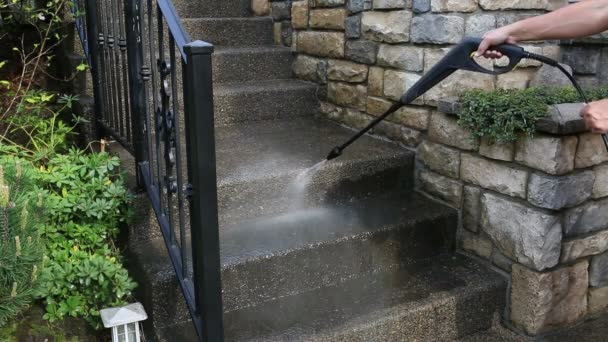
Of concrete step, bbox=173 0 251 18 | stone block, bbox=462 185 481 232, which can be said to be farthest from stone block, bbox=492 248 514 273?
concrete step, bbox=173 0 251 18

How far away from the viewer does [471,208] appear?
2.74 m

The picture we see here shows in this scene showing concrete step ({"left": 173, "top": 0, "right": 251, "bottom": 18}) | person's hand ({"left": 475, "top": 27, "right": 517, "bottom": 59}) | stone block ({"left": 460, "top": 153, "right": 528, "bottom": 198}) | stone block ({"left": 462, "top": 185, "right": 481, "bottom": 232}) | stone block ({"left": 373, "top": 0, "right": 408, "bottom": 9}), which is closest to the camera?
person's hand ({"left": 475, "top": 27, "right": 517, "bottom": 59})

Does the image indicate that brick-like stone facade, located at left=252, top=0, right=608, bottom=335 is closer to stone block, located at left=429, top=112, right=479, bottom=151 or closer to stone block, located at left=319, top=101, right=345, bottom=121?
stone block, located at left=429, top=112, right=479, bottom=151

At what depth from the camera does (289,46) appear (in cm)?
396

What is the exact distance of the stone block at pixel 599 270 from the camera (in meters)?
2.66

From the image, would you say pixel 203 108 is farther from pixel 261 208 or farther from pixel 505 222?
pixel 505 222

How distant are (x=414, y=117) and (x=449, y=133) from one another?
10.3 inches

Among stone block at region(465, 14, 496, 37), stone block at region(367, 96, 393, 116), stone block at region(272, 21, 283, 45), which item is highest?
stone block at region(465, 14, 496, 37)

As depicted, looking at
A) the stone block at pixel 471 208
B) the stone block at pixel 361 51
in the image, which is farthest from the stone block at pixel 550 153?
the stone block at pixel 361 51

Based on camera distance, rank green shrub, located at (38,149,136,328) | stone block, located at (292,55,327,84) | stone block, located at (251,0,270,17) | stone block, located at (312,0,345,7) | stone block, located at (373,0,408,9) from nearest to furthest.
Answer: green shrub, located at (38,149,136,328)
stone block, located at (373,0,408,9)
stone block, located at (312,0,345,7)
stone block, located at (292,55,327,84)
stone block, located at (251,0,270,17)

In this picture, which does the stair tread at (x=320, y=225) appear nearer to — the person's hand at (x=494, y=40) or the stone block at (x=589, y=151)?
the stone block at (x=589, y=151)

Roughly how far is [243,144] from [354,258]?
0.91 m

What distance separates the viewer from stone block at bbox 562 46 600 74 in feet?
9.27

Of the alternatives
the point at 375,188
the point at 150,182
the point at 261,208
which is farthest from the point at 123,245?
the point at 375,188
